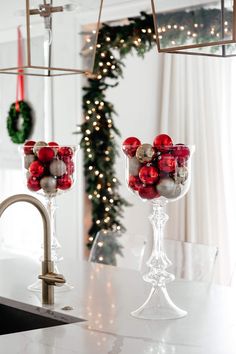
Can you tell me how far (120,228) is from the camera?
218 inches

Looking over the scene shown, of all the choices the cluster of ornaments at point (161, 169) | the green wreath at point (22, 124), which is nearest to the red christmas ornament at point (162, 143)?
the cluster of ornaments at point (161, 169)

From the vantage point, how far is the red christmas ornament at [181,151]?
7.55ft

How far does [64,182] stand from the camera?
9.19ft

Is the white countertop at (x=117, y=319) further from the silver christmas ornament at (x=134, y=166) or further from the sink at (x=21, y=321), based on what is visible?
the silver christmas ornament at (x=134, y=166)

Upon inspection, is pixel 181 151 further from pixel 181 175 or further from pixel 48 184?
pixel 48 184

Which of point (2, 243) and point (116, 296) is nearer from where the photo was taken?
point (116, 296)

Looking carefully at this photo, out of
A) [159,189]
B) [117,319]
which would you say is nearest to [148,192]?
[159,189]

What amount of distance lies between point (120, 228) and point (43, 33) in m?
3.39

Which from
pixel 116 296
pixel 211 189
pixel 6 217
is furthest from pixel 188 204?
pixel 116 296

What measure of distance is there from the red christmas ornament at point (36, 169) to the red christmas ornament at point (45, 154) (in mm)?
23

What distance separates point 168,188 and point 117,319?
0.44m

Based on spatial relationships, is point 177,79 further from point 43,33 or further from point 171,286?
point 43,33

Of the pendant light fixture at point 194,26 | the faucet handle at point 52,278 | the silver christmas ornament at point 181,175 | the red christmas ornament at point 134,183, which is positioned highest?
the pendant light fixture at point 194,26

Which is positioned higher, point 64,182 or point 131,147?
point 131,147
